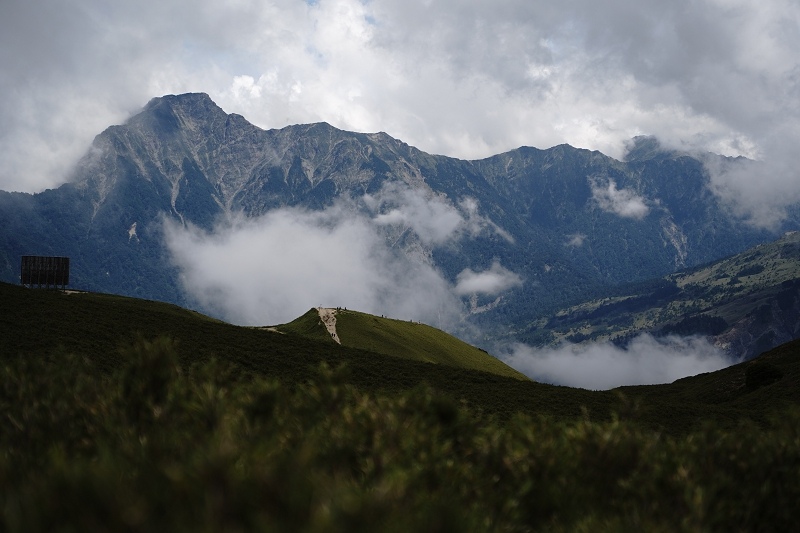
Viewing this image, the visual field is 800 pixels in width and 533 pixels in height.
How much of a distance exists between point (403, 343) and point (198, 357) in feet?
202

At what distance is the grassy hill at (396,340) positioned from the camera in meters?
127

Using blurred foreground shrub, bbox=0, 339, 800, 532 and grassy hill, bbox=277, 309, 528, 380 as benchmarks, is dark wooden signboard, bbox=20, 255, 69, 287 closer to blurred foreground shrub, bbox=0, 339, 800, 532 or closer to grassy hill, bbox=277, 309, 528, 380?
grassy hill, bbox=277, 309, 528, 380

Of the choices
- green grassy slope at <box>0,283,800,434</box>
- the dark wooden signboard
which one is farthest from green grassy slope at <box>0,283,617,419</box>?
the dark wooden signboard

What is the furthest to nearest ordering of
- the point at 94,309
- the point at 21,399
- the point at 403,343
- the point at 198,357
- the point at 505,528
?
the point at 403,343, the point at 94,309, the point at 198,357, the point at 21,399, the point at 505,528

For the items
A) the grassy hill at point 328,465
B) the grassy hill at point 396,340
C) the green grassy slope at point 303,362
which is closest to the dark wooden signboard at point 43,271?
the green grassy slope at point 303,362

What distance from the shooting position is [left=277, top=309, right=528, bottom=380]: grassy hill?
417ft

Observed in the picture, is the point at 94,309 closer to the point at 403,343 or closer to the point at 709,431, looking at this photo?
the point at 403,343

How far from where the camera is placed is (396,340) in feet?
443

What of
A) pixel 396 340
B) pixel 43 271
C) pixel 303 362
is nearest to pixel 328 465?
pixel 303 362

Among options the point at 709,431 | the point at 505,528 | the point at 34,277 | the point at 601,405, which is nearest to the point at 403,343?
the point at 601,405

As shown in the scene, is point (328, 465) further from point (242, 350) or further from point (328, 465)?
point (242, 350)

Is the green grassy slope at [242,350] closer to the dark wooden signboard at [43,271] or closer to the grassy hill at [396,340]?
the grassy hill at [396,340]

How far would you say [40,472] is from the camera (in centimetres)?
1808

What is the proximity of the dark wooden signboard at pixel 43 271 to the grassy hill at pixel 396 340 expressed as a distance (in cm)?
5733
